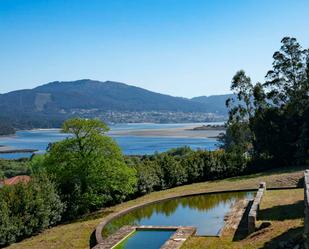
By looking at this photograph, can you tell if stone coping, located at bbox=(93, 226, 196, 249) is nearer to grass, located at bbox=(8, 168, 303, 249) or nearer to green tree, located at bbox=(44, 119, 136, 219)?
grass, located at bbox=(8, 168, 303, 249)

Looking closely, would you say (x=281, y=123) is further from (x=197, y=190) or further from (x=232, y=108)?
(x=197, y=190)

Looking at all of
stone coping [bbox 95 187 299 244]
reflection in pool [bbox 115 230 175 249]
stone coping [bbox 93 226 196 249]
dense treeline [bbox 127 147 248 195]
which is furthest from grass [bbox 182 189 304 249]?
dense treeline [bbox 127 147 248 195]

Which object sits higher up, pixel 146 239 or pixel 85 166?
pixel 85 166

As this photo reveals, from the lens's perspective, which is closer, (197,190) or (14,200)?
(14,200)

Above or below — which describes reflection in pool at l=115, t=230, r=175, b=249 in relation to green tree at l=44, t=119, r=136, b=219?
below

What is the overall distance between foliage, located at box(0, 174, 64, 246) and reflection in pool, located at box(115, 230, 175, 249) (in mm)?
5932

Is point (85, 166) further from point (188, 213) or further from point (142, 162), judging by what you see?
point (142, 162)

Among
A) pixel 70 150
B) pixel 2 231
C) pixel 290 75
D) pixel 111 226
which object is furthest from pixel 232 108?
pixel 2 231

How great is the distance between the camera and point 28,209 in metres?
20.0

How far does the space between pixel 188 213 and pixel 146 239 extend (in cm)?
600

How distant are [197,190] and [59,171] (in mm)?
9514

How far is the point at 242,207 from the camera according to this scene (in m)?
20.5

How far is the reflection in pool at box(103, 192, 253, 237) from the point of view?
60.4 feet

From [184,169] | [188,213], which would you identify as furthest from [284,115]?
[188,213]
